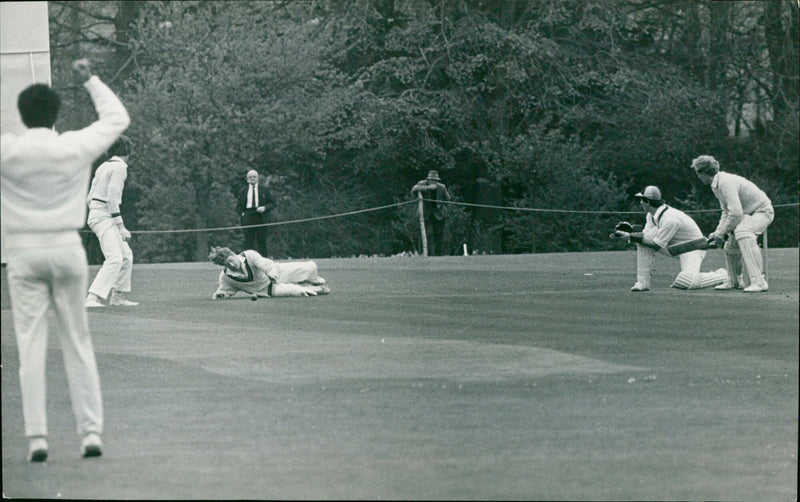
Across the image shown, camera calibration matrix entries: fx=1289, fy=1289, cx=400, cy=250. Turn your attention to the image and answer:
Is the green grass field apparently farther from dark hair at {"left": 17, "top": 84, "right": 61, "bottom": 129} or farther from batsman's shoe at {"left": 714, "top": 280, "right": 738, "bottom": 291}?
dark hair at {"left": 17, "top": 84, "right": 61, "bottom": 129}

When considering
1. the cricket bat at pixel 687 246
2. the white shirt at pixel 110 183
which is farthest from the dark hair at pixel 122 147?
the cricket bat at pixel 687 246

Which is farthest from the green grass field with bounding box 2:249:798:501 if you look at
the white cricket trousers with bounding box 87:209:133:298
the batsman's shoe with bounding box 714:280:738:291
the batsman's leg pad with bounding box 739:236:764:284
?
the batsman's shoe with bounding box 714:280:738:291

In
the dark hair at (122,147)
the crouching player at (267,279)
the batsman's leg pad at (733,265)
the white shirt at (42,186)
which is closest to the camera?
the white shirt at (42,186)

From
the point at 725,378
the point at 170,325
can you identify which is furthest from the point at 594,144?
the point at 170,325

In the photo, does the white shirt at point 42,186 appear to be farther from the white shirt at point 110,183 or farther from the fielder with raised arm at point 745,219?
the fielder with raised arm at point 745,219

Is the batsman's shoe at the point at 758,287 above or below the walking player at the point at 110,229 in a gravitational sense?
below

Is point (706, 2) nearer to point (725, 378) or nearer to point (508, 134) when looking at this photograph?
point (508, 134)
